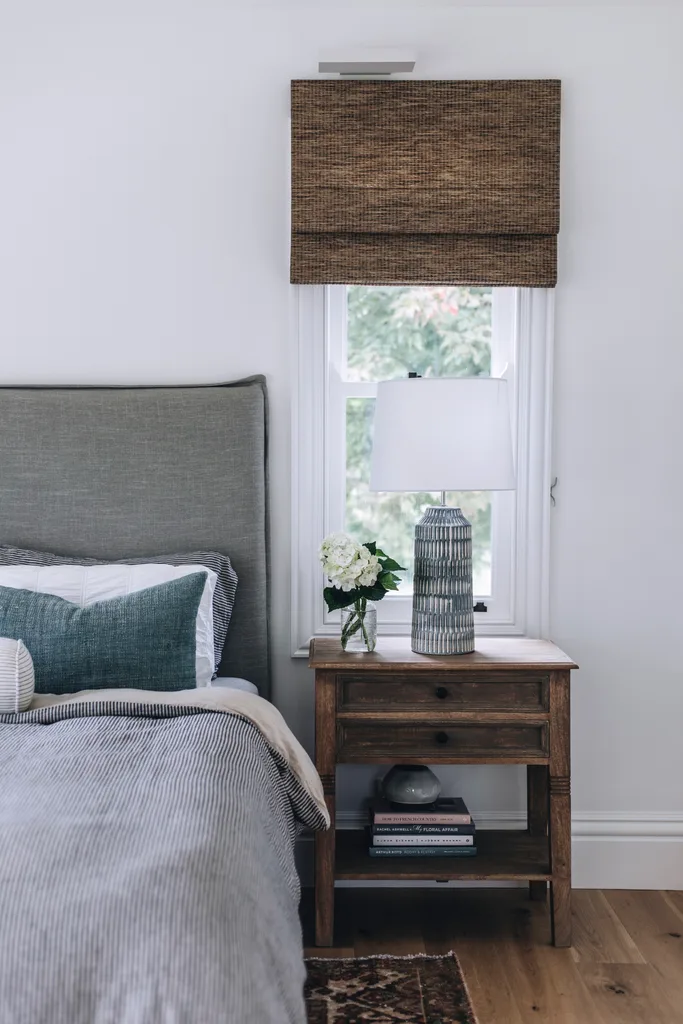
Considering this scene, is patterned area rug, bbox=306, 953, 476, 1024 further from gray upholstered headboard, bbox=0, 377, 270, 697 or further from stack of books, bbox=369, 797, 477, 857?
gray upholstered headboard, bbox=0, 377, 270, 697

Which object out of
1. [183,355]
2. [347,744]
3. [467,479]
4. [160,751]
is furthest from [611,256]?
[160,751]

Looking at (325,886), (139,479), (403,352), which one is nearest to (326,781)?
(325,886)

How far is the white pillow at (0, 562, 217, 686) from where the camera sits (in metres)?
2.46

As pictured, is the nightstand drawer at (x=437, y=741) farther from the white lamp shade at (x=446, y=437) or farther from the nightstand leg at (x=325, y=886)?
the white lamp shade at (x=446, y=437)

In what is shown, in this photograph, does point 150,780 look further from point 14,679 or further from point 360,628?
point 360,628

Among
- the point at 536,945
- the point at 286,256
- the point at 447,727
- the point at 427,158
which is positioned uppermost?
the point at 427,158

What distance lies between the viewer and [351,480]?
294cm

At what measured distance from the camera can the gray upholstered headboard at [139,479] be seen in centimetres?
271

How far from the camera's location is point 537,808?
2.77 metres

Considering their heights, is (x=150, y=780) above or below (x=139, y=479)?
below

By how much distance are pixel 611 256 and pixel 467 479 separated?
917mm

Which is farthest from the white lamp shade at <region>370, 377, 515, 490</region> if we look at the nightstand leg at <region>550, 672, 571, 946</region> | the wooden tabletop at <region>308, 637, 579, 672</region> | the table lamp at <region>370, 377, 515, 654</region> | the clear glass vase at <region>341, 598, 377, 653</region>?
the nightstand leg at <region>550, 672, 571, 946</region>

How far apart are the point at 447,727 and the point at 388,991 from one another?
2.14ft

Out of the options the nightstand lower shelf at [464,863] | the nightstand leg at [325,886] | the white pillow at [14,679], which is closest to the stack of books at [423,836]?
the nightstand lower shelf at [464,863]
